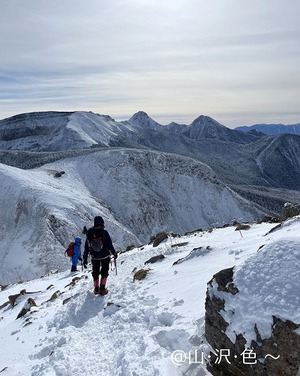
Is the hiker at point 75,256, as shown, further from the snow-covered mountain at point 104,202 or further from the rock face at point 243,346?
the snow-covered mountain at point 104,202

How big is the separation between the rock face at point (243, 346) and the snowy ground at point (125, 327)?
0.46m

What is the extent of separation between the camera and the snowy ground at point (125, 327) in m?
6.89

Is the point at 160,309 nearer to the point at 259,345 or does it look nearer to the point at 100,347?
the point at 100,347

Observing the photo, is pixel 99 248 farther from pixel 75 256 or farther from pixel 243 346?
pixel 75 256

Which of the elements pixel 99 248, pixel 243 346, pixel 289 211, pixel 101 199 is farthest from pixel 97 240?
pixel 101 199

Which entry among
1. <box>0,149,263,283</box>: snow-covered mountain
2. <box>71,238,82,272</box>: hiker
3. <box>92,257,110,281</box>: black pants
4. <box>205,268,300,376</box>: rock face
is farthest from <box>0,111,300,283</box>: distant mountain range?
<box>205,268,300,376</box>: rock face

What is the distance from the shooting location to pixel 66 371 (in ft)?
23.8

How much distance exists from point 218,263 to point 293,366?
555cm

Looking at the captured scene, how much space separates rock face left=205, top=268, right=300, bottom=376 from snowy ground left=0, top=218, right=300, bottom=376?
460mm

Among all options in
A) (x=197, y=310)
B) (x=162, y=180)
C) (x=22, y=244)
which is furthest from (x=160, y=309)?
(x=162, y=180)

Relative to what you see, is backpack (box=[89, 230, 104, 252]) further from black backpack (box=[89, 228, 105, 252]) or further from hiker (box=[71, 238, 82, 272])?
hiker (box=[71, 238, 82, 272])

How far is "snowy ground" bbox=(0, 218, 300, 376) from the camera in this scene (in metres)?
6.89

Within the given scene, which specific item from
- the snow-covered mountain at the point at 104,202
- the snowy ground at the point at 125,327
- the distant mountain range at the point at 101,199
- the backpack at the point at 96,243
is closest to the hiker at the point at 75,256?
the snowy ground at the point at 125,327

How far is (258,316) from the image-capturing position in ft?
17.9
